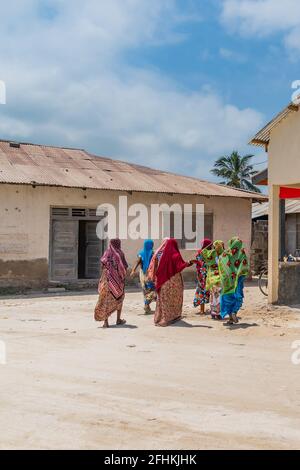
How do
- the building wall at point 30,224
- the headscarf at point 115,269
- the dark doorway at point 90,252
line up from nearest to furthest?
1. the headscarf at point 115,269
2. the building wall at point 30,224
3. the dark doorway at point 90,252

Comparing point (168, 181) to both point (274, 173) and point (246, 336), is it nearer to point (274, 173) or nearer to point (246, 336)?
point (274, 173)

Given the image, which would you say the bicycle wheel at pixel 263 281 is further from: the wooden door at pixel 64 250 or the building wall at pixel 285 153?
the wooden door at pixel 64 250

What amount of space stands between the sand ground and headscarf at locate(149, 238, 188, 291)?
78cm

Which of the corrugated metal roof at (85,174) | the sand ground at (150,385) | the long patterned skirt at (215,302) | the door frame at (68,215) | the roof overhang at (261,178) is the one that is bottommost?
the sand ground at (150,385)

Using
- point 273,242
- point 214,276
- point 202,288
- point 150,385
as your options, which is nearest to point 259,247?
point 273,242

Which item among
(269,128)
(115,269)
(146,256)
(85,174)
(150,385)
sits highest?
(269,128)

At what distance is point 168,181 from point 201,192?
1306mm

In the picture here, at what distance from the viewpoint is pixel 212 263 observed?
9.63 metres

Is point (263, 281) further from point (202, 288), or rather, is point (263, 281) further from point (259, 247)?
point (259, 247)

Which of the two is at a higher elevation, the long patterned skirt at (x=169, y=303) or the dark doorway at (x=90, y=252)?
the dark doorway at (x=90, y=252)

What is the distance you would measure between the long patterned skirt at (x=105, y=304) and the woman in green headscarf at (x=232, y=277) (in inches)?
65.9

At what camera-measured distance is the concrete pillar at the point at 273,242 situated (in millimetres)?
10781

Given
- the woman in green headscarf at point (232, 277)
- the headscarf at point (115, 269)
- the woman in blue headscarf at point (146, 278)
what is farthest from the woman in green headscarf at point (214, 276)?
the headscarf at point (115, 269)

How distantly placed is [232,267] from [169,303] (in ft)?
3.87
